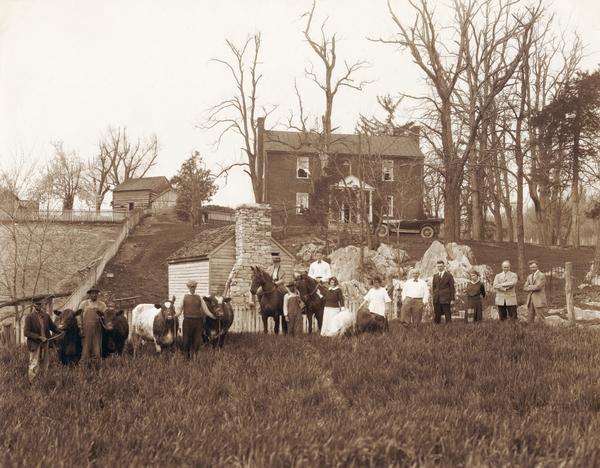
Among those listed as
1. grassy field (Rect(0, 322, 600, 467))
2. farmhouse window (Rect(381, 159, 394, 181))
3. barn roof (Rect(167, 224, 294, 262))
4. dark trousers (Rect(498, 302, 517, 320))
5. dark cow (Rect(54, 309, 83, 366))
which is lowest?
grassy field (Rect(0, 322, 600, 467))

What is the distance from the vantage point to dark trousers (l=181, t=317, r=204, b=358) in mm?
12359

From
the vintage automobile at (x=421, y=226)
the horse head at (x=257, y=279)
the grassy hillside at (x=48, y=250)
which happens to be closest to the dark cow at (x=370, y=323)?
the horse head at (x=257, y=279)

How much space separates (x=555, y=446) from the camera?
19.2ft

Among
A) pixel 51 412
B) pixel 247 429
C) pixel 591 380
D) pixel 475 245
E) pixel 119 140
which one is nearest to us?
pixel 247 429

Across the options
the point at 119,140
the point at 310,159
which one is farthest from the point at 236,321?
the point at 119,140

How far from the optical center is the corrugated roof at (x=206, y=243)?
25.2 metres

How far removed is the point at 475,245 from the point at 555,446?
31111mm

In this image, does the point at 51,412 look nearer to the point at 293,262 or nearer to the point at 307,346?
the point at 307,346

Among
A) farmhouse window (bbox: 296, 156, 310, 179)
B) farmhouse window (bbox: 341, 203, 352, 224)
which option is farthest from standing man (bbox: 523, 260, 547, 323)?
farmhouse window (bbox: 296, 156, 310, 179)

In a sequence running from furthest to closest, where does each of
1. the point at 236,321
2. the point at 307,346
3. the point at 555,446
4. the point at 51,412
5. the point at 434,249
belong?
the point at 434,249
the point at 236,321
the point at 307,346
the point at 51,412
the point at 555,446

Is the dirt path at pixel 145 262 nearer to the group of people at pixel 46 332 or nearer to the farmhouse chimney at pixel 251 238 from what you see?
the farmhouse chimney at pixel 251 238

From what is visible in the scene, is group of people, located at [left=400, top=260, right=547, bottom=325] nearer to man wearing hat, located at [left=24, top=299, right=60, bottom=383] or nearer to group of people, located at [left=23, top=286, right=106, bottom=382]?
group of people, located at [left=23, top=286, right=106, bottom=382]

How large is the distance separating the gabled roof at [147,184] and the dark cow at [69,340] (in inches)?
2132

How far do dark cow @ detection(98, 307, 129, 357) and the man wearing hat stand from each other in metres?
1.46
